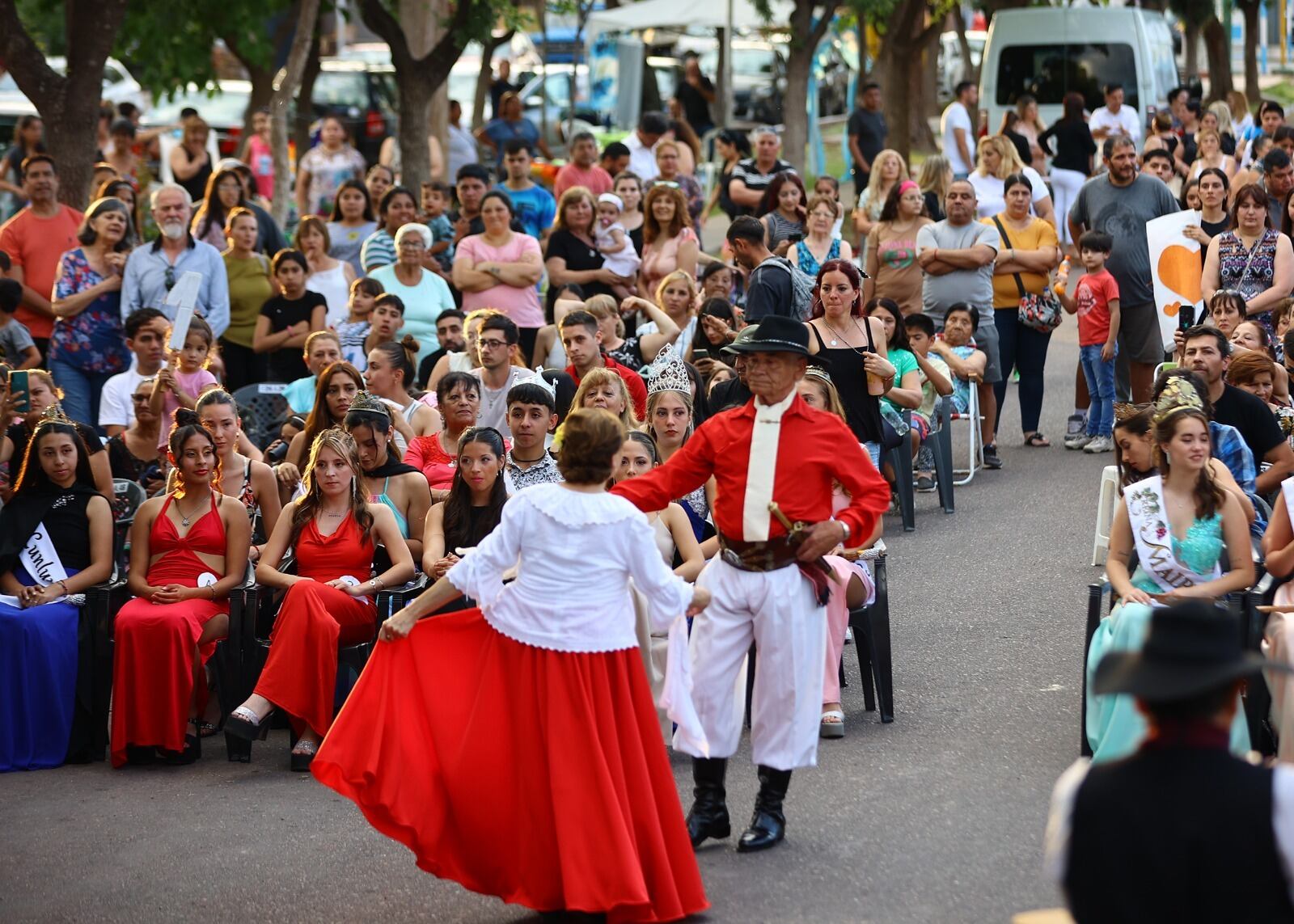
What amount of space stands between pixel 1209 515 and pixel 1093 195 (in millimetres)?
7176

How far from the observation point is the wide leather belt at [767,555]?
641 centimetres

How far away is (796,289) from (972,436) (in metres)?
2.57

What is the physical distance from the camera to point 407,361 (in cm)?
1060

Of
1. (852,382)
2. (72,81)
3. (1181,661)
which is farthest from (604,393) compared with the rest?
(72,81)

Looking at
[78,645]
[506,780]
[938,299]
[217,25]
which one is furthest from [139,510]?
[217,25]

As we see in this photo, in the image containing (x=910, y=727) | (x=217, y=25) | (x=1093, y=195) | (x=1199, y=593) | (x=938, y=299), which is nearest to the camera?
(x=1199, y=593)

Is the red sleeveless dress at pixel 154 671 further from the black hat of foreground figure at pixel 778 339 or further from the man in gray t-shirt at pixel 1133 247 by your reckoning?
the man in gray t-shirt at pixel 1133 247

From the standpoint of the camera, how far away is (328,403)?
31.6ft

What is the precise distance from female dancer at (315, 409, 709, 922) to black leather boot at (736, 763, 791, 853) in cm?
65

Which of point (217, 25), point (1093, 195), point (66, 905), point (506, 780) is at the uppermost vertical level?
point (217, 25)

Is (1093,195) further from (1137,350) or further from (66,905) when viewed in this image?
(66,905)

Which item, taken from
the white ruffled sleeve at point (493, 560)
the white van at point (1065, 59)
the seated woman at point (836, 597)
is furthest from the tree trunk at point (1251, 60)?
the white ruffled sleeve at point (493, 560)

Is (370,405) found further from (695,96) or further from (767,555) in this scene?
(695,96)

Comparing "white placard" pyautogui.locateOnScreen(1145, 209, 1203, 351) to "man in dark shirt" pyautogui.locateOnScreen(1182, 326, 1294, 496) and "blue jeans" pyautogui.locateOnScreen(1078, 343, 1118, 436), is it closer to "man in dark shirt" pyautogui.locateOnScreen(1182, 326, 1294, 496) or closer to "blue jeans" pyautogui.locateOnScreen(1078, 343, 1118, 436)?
"blue jeans" pyautogui.locateOnScreen(1078, 343, 1118, 436)
